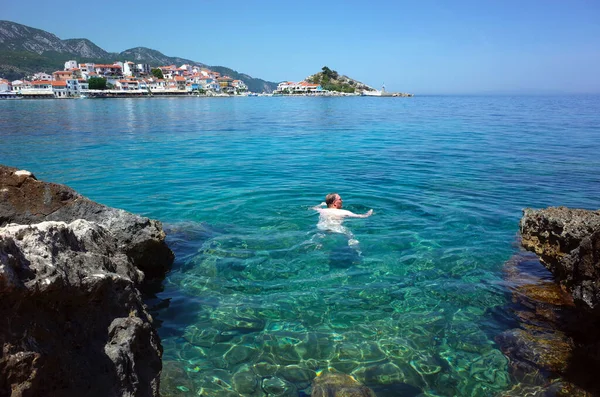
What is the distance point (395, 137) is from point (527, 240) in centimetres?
2151

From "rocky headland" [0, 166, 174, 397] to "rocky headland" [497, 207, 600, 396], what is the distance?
4145mm

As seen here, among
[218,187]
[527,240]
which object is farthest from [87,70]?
[527,240]

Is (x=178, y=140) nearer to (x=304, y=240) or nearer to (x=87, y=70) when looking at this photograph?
(x=304, y=240)

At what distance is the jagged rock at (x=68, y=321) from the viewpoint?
2.32m

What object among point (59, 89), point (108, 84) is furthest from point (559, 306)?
point (108, 84)

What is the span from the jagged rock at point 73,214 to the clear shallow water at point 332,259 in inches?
22.7

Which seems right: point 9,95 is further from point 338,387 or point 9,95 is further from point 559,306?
point 559,306

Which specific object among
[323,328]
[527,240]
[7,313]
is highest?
[7,313]

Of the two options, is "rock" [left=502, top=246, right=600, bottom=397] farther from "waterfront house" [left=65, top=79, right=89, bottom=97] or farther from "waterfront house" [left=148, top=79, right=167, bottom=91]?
"waterfront house" [left=148, top=79, right=167, bottom=91]

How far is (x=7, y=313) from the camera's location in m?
2.31

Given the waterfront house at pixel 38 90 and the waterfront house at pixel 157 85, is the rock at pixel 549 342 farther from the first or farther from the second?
the waterfront house at pixel 157 85

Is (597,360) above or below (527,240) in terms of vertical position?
below

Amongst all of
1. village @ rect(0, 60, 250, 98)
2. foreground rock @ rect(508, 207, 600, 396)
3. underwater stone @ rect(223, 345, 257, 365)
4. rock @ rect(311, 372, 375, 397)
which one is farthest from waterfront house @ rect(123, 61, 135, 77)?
rock @ rect(311, 372, 375, 397)

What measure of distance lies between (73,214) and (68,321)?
325cm
